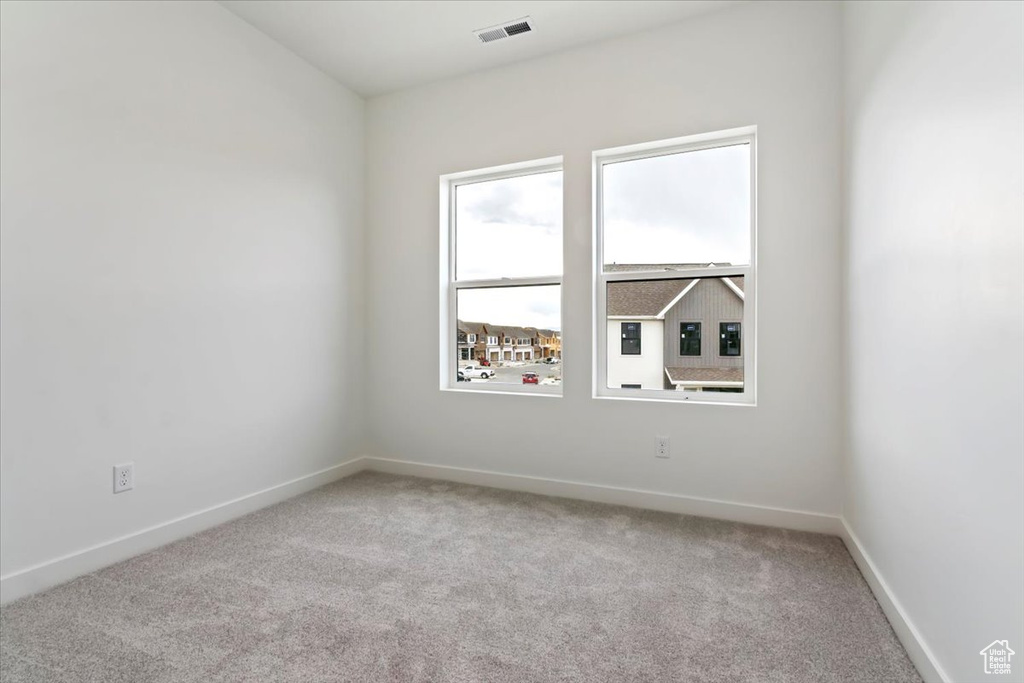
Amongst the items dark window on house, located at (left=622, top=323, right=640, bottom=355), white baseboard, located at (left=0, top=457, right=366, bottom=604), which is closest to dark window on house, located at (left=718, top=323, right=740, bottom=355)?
dark window on house, located at (left=622, top=323, right=640, bottom=355)

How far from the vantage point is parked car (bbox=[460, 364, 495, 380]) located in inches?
141

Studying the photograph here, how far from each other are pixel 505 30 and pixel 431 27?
17.2 inches

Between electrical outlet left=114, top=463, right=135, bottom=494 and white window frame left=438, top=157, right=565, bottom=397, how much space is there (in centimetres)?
180

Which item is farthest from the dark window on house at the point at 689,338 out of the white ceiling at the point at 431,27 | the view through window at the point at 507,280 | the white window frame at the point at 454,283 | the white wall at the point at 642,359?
the white ceiling at the point at 431,27

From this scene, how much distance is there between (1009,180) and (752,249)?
1.71 meters

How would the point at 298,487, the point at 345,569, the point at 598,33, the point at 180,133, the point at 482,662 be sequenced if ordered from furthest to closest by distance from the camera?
the point at 298,487 → the point at 598,33 → the point at 180,133 → the point at 345,569 → the point at 482,662

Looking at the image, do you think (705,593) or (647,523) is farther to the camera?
(647,523)

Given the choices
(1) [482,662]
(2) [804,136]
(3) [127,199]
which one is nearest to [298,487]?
(3) [127,199]

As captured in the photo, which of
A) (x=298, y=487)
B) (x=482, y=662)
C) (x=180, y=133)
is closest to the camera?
(x=482, y=662)

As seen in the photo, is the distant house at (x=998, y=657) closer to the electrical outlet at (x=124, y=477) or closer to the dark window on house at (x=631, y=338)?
the dark window on house at (x=631, y=338)

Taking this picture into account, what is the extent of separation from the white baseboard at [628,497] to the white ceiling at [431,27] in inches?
108

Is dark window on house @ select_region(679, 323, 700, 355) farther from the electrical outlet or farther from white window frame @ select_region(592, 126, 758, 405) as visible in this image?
the electrical outlet

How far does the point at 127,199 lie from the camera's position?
228 cm

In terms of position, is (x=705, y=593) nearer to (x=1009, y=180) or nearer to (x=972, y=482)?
(x=972, y=482)
